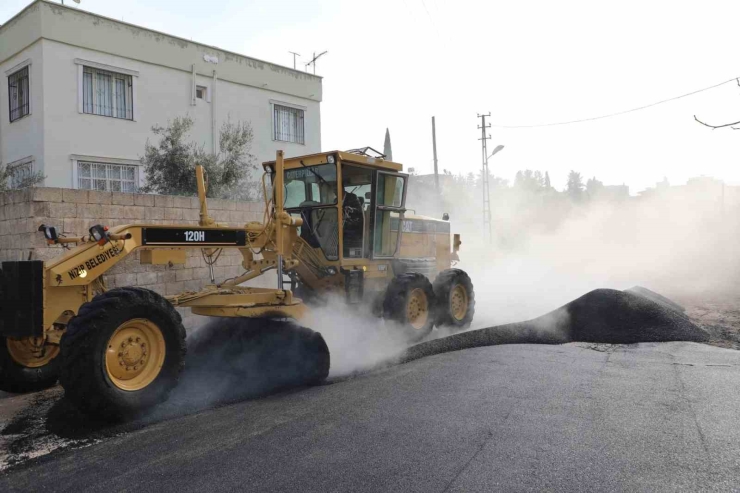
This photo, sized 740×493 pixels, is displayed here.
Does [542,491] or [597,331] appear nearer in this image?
[542,491]

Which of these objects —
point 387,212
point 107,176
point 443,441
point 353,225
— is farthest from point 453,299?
point 107,176

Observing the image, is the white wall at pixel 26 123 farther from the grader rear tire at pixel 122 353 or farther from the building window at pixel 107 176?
the grader rear tire at pixel 122 353

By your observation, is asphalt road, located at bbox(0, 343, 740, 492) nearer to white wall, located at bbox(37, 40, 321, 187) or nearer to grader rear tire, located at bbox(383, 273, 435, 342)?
grader rear tire, located at bbox(383, 273, 435, 342)

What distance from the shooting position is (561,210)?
37125mm

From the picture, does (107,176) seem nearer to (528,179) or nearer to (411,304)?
(411,304)

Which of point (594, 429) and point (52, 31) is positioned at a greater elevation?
point (52, 31)

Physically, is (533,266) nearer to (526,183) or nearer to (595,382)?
(595,382)

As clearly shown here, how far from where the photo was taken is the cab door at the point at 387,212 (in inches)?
314

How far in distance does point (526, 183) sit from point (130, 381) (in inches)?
3257

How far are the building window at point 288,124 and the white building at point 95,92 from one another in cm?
189

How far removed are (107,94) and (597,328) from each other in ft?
Result: 47.2

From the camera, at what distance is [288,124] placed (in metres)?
20.8

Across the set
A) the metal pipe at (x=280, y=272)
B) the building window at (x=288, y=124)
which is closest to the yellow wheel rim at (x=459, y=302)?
the metal pipe at (x=280, y=272)

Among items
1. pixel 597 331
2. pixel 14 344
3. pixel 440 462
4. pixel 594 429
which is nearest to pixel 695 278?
pixel 597 331
